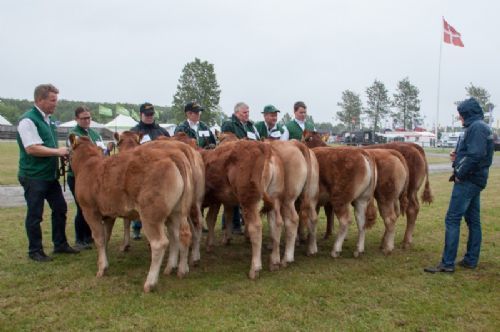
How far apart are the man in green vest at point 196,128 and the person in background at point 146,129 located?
43cm

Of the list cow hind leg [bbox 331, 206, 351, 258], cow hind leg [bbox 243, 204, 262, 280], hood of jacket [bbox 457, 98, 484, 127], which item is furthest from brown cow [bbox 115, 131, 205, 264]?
hood of jacket [bbox 457, 98, 484, 127]

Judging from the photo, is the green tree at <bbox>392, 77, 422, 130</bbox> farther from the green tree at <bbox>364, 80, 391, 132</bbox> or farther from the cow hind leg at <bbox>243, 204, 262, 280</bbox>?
the cow hind leg at <bbox>243, 204, 262, 280</bbox>

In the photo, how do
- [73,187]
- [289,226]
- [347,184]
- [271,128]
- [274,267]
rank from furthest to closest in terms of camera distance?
1. [271,128]
2. [73,187]
3. [347,184]
4. [289,226]
5. [274,267]

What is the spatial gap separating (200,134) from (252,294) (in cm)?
444

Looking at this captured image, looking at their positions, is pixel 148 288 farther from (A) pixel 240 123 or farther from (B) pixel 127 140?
(A) pixel 240 123

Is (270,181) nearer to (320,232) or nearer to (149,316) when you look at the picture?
(149,316)

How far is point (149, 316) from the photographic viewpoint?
462 cm

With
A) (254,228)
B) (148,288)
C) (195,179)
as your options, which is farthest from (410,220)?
(148,288)

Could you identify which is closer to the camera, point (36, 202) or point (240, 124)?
point (36, 202)

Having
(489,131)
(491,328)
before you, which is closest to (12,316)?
(491,328)

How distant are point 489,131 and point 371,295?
2896mm

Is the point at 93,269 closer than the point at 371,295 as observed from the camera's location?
No

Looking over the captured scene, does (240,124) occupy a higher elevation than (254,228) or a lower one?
higher

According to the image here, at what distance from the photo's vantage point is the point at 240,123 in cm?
879
